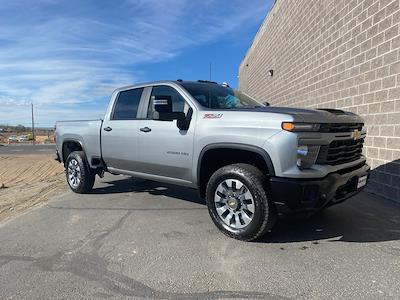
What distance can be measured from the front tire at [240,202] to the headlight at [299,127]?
647mm

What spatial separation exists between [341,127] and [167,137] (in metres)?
2.37

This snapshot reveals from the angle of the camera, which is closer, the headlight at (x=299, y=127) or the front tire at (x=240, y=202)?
the headlight at (x=299, y=127)

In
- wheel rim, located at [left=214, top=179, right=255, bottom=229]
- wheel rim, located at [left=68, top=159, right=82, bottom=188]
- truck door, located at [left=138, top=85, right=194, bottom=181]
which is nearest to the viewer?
wheel rim, located at [left=214, top=179, right=255, bottom=229]

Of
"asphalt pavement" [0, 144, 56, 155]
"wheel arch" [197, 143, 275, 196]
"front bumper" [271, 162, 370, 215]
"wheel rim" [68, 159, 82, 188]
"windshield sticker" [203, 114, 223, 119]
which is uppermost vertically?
"windshield sticker" [203, 114, 223, 119]

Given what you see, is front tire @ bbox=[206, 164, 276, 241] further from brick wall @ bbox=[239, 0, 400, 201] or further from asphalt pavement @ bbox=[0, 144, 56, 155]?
asphalt pavement @ bbox=[0, 144, 56, 155]

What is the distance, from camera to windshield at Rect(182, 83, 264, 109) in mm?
5452

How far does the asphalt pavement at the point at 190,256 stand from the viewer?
3.41m

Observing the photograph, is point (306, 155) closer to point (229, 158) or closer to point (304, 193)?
point (304, 193)

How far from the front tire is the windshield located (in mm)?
1186

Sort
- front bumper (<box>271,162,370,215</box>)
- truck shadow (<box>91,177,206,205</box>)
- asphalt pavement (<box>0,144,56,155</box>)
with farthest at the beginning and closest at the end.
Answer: asphalt pavement (<box>0,144,56,155</box>), truck shadow (<box>91,177,206,205</box>), front bumper (<box>271,162,370,215</box>)

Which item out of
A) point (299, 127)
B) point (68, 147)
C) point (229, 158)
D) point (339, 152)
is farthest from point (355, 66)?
point (68, 147)

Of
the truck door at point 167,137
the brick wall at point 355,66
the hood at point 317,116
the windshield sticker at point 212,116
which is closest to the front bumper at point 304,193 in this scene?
the hood at point 317,116

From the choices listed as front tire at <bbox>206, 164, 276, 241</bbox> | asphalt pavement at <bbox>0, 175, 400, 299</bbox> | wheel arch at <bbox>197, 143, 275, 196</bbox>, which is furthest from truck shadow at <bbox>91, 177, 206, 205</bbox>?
front tire at <bbox>206, 164, 276, 241</bbox>

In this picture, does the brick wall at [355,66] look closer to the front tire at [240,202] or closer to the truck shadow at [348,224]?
the truck shadow at [348,224]
